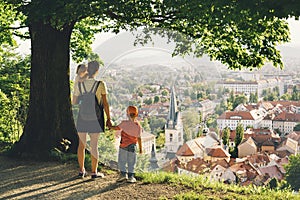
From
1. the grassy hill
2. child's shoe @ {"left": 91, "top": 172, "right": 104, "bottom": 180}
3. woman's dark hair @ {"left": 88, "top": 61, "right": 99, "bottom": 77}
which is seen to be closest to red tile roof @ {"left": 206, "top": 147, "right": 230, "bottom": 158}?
the grassy hill

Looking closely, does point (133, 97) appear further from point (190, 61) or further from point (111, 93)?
point (190, 61)

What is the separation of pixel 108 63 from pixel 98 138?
1661 mm

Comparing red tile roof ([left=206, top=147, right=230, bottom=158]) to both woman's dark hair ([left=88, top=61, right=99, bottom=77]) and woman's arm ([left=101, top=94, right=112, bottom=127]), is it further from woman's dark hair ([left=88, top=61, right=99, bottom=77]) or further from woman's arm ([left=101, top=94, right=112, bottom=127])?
woman's dark hair ([left=88, top=61, right=99, bottom=77])

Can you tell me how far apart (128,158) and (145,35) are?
1875 mm

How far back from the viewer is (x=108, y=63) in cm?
538

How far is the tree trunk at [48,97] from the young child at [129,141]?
2.05m

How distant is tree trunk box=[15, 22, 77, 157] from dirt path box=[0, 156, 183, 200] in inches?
31.3

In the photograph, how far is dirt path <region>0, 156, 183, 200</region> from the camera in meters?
6.57

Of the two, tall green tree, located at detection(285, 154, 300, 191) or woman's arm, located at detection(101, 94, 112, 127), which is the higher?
woman's arm, located at detection(101, 94, 112, 127)

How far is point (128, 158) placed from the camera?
6.62 metres

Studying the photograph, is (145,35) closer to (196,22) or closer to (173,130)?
(173,130)

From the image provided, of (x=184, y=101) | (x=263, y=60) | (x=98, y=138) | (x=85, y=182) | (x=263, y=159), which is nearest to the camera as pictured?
(x=184, y=101)

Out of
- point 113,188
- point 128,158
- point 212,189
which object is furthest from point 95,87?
point 212,189

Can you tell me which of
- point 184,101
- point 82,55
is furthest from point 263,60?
point 82,55
